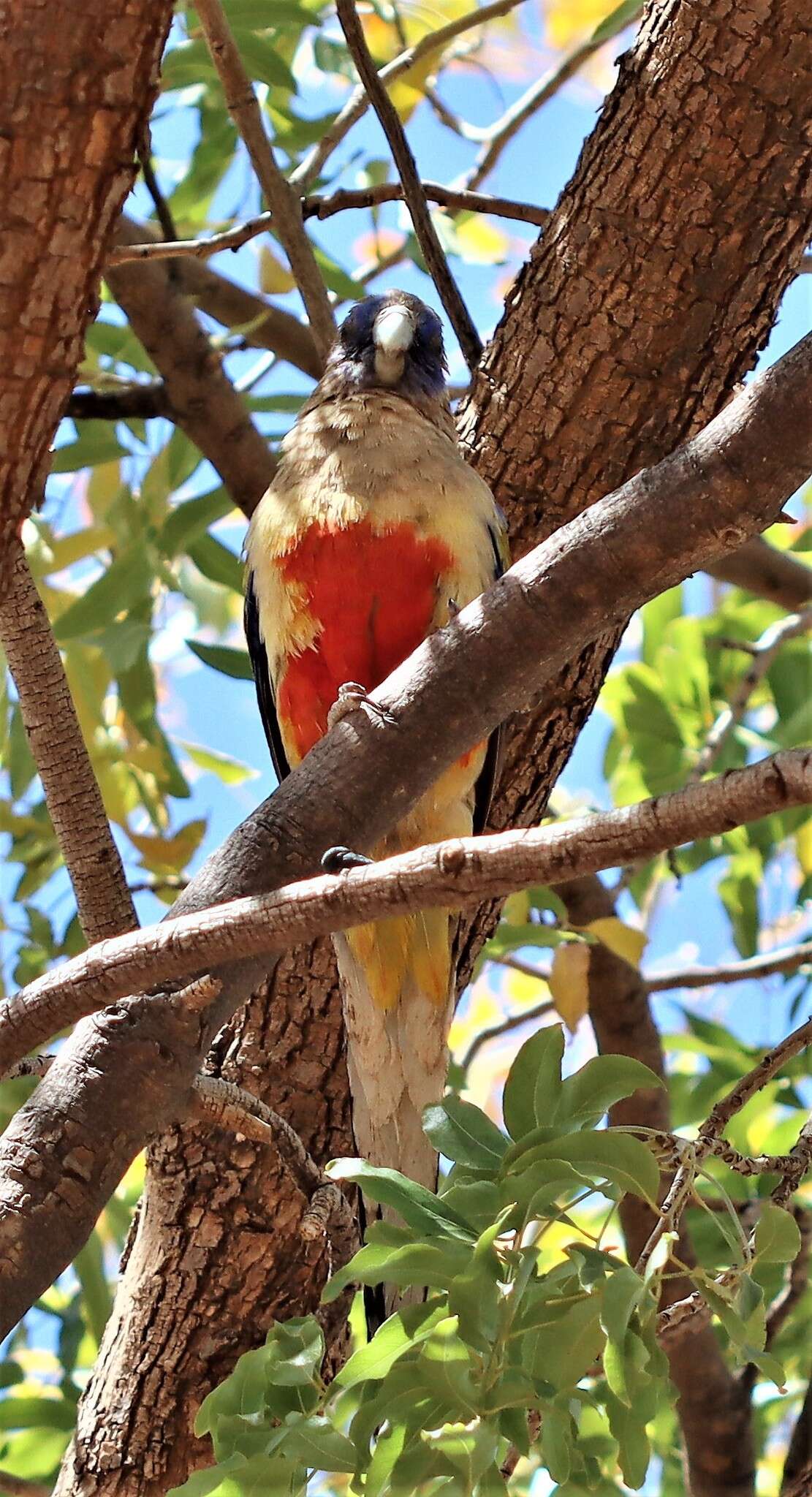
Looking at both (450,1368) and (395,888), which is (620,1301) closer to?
(450,1368)

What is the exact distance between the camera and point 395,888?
4.97 feet

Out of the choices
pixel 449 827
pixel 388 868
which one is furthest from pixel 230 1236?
pixel 388 868

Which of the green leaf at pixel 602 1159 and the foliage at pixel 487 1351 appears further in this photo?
the green leaf at pixel 602 1159

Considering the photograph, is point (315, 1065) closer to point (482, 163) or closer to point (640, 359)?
point (640, 359)

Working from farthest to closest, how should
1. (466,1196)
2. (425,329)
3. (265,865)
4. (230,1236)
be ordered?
(425,329)
(230,1236)
(265,865)
(466,1196)

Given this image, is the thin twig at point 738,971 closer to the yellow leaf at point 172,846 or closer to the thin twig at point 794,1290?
the thin twig at point 794,1290

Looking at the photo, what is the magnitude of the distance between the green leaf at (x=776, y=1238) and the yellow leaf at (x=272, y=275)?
121 inches

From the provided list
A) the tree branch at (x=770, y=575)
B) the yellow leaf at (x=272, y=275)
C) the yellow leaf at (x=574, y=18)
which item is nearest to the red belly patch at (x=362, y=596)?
the yellow leaf at (x=272, y=275)

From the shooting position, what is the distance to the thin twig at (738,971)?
3930 millimetres

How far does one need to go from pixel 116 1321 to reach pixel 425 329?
258 centimetres

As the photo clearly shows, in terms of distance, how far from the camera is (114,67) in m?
1.45

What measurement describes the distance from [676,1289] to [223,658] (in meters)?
1.97

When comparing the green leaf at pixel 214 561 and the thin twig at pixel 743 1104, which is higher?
the green leaf at pixel 214 561

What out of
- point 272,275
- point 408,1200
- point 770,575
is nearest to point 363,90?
point 272,275
